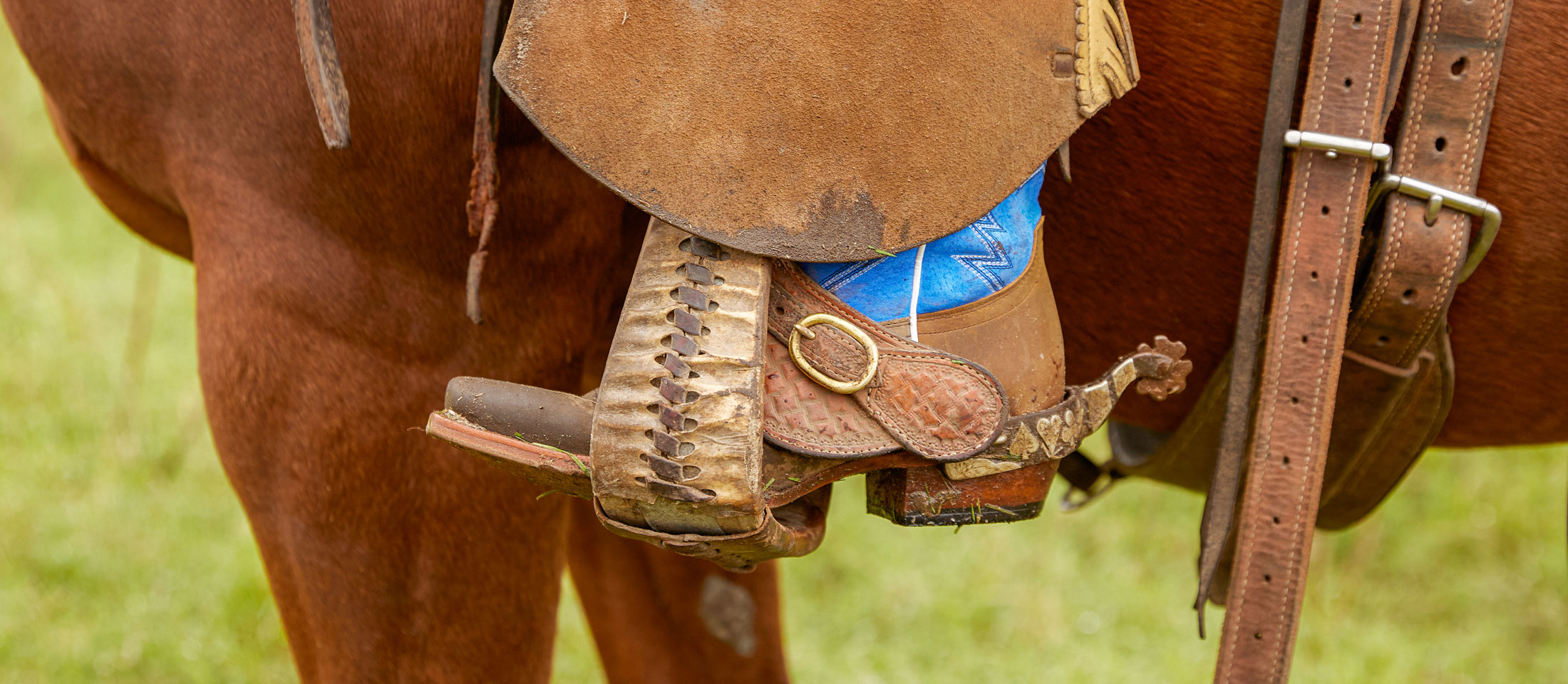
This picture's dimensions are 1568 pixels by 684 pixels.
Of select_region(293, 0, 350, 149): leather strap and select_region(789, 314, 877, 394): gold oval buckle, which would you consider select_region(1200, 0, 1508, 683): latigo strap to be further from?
select_region(293, 0, 350, 149): leather strap

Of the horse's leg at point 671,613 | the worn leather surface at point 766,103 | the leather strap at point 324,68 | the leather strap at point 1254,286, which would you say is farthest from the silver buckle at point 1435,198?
the horse's leg at point 671,613

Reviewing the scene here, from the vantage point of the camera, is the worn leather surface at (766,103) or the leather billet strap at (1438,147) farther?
the leather billet strap at (1438,147)

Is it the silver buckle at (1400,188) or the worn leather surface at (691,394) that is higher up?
the silver buckle at (1400,188)

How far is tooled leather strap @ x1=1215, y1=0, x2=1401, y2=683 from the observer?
1122 mm

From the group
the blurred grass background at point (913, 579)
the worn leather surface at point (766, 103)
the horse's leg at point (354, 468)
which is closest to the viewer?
the worn leather surface at point (766, 103)

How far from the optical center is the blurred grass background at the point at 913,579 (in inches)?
113

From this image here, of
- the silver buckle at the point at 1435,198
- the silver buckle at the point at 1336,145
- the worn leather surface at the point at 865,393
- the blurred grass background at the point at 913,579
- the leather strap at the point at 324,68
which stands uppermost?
the silver buckle at the point at 1336,145

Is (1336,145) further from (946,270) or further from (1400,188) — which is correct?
(946,270)

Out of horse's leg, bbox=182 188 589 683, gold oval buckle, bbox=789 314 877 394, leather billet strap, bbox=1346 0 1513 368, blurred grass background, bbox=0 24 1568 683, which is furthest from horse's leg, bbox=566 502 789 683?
leather billet strap, bbox=1346 0 1513 368

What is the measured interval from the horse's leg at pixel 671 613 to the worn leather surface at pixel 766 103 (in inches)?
45.0

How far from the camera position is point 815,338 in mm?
1085

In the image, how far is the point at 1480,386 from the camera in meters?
1.39

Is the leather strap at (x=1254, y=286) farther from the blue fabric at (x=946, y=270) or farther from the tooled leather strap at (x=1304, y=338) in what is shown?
the blue fabric at (x=946, y=270)

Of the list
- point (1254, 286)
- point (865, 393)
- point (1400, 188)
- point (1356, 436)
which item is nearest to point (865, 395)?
point (865, 393)
